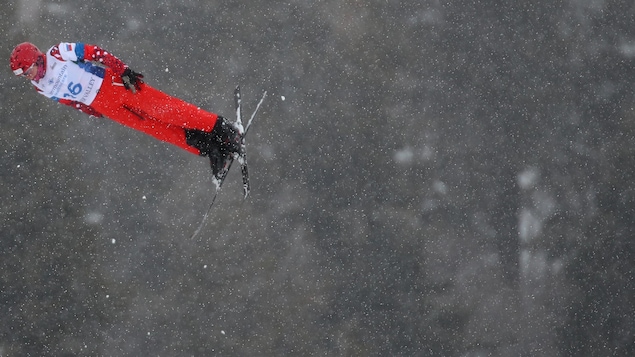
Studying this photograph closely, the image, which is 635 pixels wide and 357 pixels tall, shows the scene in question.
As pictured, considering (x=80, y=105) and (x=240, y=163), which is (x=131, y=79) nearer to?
(x=80, y=105)

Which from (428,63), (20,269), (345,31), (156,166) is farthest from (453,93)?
(20,269)

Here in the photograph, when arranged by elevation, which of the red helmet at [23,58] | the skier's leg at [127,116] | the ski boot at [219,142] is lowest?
the red helmet at [23,58]

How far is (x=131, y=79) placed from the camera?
4.89m

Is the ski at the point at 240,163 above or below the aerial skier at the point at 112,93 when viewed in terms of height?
above

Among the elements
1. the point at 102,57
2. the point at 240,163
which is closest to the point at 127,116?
the point at 102,57

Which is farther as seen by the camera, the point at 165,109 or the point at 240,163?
the point at 240,163

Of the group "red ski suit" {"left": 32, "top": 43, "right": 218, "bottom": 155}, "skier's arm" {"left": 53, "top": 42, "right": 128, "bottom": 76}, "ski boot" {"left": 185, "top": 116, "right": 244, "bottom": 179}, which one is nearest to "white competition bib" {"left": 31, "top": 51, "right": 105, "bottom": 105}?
"red ski suit" {"left": 32, "top": 43, "right": 218, "bottom": 155}

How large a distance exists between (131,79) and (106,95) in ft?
0.94

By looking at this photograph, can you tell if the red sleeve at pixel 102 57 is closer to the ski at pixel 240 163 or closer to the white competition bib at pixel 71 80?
the white competition bib at pixel 71 80

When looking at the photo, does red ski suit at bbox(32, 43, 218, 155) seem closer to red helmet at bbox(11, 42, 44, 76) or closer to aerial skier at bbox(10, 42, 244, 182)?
aerial skier at bbox(10, 42, 244, 182)

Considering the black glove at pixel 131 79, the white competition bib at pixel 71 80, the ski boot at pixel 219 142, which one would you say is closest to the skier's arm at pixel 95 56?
the black glove at pixel 131 79

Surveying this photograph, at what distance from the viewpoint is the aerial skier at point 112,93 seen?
4789 mm

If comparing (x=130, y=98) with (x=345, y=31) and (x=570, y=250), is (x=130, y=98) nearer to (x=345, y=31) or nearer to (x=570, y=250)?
(x=345, y=31)

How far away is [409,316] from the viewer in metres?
6.22
